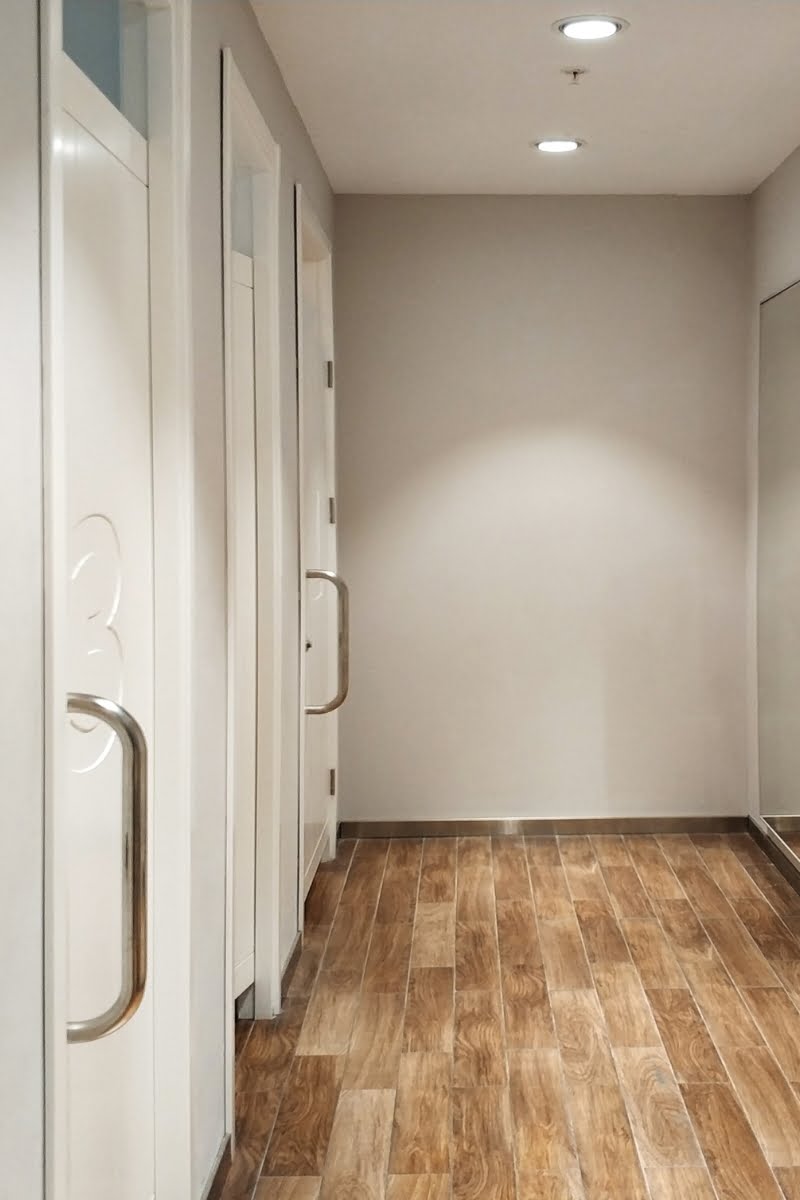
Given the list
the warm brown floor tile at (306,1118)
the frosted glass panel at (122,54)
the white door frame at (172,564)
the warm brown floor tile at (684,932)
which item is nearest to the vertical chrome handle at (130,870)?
the white door frame at (172,564)

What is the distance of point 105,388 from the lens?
1.92 m

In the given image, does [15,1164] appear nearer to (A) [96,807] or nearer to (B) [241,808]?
(A) [96,807]

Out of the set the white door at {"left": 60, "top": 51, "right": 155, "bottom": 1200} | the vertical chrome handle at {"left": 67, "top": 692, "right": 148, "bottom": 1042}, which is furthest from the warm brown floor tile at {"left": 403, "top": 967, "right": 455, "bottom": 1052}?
the vertical chrome handle at {"left": 67, "top": 692, "right": 148, "bottom": 1042}

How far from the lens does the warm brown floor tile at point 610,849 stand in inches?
183

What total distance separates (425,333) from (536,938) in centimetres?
228

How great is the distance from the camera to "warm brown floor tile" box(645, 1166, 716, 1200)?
2.40 metres

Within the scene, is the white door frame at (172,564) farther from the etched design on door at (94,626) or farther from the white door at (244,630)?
the white door at (244,630)

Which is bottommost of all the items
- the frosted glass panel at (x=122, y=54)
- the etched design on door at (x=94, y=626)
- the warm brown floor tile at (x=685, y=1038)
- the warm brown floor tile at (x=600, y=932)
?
the warm brown floor tile at (x=685, y=1038)

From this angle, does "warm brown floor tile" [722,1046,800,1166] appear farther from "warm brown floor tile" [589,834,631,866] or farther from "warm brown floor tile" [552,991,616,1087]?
"warm brown floor tile" [589,834,631,866]

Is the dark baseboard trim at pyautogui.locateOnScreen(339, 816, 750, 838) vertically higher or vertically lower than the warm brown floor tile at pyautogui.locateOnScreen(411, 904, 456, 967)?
higher

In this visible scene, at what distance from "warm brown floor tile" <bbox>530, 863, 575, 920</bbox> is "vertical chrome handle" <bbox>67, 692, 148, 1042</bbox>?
264 cm

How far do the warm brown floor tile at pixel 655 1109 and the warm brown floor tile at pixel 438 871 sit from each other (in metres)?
1.28

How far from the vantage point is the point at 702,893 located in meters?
4.25

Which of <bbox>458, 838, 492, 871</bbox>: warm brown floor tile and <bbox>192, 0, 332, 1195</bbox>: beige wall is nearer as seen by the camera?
<bbox>192, 0, 332, 1195</bbox>: beige wall
